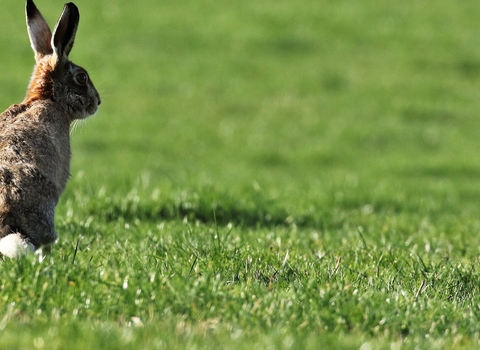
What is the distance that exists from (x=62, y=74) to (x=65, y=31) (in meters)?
0.41

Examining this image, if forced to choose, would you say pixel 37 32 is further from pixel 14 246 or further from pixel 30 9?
pixel 14 246

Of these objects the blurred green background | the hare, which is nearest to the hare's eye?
the hare

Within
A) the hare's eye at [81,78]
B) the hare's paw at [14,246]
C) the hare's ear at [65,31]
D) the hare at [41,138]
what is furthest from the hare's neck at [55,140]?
the hare's paw at [14,246]

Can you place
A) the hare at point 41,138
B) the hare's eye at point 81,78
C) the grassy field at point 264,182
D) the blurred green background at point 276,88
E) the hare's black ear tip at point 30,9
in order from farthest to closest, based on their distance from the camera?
the blurred green background at point 276,88
the hare's black ear tip at point 30,9
the hare's eye at point 81,78
the hare at point 41,138
the grassy field at point 264,182

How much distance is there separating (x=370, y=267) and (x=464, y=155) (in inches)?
536

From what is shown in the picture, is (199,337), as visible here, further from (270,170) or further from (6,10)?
(6,10)

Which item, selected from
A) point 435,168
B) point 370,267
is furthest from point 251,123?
point 370,267

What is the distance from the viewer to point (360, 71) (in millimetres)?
24797

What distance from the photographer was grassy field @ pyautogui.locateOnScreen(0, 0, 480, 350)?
501cm

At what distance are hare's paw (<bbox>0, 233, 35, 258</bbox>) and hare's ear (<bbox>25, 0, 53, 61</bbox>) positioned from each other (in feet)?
8.03

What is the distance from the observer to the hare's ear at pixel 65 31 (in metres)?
7.29

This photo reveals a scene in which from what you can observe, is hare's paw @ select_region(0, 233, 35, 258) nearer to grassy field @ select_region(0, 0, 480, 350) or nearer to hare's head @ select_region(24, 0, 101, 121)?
grassy field @ select_region(0, 0, 480, 350)

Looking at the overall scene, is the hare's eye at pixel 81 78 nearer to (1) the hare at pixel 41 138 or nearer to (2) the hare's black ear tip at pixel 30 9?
(1) the hare at pixel 41 138

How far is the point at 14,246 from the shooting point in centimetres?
581
